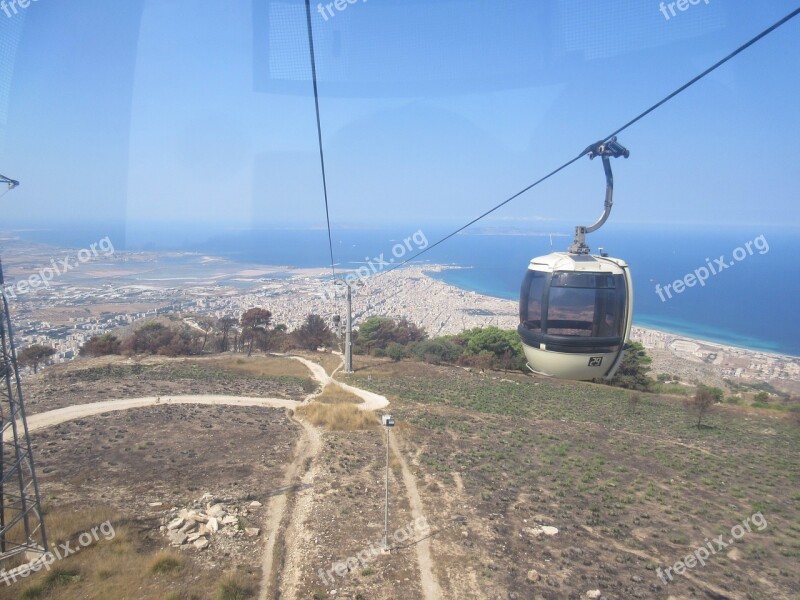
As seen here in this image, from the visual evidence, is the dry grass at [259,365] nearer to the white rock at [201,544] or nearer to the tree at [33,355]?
the tree at [33,355]

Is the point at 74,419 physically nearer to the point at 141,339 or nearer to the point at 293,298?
the point at 141,339

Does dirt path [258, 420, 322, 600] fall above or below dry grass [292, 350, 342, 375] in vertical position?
above

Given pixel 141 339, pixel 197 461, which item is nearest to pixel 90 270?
pixel 141 339

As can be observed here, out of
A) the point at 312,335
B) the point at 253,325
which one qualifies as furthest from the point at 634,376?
the point at 253,325

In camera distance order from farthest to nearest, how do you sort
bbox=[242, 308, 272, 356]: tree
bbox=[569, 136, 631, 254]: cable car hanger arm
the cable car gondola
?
bbox=[242, 308, 272, 356]: tree, the cable car gondola, bbox=[569, 136, 631, 254]: cable car hanger arm

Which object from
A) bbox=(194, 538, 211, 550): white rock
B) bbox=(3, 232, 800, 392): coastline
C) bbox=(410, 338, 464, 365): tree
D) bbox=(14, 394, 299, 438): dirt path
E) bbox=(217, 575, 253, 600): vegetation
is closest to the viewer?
bbox=(217, 575, 253, 600): vegetation

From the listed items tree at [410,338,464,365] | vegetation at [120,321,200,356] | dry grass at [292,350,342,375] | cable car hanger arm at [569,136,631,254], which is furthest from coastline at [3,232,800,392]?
cable car hanger arm at [569,136,631,254]

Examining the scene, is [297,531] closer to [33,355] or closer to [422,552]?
[422,552]

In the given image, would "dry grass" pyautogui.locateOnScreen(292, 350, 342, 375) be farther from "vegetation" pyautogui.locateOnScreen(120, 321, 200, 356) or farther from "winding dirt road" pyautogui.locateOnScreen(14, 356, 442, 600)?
"vegetation" pyautogui.locateOnScreen(120, 321, 200, 356)
